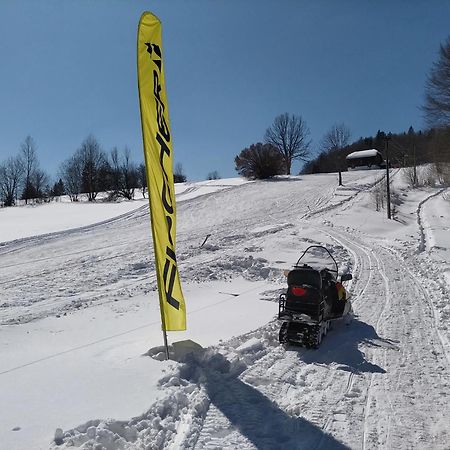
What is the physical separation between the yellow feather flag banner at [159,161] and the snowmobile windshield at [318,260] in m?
3.10

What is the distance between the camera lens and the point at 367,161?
2771 inches

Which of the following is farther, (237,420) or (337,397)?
(337,397)

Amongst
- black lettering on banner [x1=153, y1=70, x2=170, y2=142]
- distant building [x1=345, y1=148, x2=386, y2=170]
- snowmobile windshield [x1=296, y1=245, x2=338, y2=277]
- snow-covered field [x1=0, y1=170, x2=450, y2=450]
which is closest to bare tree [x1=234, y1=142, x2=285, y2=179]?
distant building [x1=345, y1=148, x2=386, y2=170]

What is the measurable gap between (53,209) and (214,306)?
27.8m

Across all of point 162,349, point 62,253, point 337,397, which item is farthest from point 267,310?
point 62,253

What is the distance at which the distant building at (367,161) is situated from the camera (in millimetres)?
69375

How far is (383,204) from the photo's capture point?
110ft

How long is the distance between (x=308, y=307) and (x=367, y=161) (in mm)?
68817

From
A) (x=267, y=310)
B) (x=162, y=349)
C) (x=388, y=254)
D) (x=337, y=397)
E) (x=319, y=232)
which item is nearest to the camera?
(x=337, y=397)

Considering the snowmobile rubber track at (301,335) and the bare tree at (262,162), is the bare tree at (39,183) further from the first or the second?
the snowmobile rubber track at (301,335)

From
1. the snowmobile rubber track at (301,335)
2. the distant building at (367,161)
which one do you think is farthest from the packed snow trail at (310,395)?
the distant building at (367,161)

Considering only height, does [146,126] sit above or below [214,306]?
above

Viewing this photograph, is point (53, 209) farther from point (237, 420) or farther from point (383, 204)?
point (237, 420)

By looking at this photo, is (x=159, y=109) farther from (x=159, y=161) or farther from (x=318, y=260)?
(x=318, y=260)
